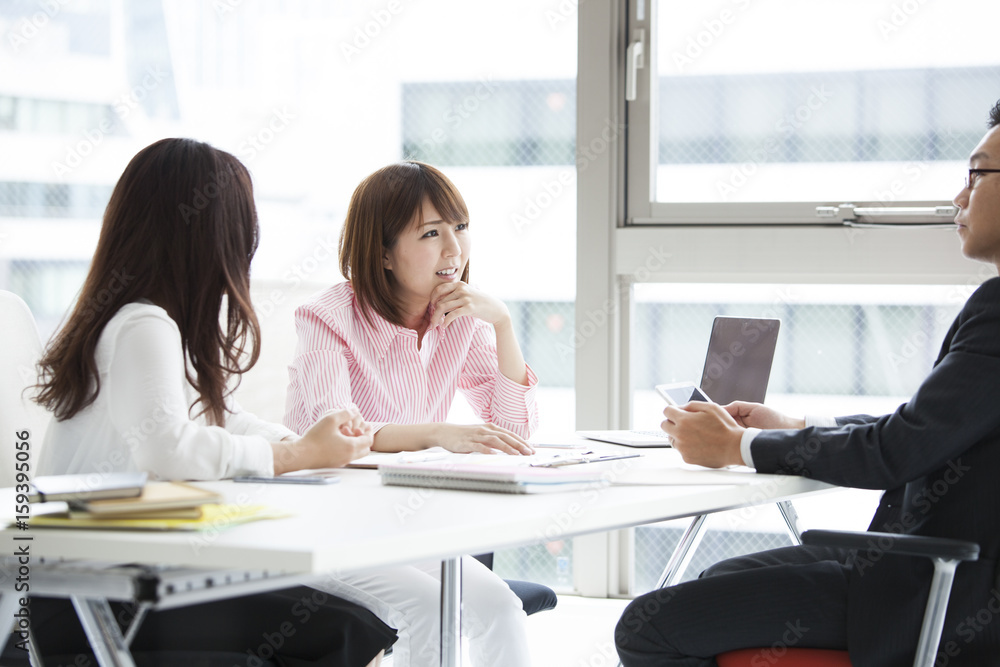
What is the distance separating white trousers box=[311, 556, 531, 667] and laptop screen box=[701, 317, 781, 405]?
2.38 ft

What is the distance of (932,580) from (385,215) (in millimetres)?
1356

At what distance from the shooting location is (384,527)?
100 centimetres

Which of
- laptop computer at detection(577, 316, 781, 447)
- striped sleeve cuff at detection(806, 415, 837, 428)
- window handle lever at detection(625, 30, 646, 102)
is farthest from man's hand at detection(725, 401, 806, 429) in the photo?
window handle lever at detection(625, 30, 646, 102)

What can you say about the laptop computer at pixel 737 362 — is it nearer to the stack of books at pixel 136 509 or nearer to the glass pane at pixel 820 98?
the glass pane at pixel 820 98

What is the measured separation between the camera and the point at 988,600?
4.31 feet

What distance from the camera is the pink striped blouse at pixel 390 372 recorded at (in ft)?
6.55

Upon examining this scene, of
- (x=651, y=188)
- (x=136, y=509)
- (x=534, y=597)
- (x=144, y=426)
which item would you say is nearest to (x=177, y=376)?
(x=144, y=426)

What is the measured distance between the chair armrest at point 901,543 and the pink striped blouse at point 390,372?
36.4 inches

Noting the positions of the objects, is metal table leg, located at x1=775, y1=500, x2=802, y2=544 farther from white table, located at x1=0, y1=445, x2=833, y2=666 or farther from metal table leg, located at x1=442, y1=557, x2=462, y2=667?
metal table leg, located at x1=442, y1=557, x2=462, y2=667

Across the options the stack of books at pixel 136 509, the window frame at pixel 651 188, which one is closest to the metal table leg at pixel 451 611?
the stack of books at pixel 136 509

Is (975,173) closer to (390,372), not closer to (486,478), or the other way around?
(486,478)

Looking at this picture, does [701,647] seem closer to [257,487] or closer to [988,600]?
[988,600]

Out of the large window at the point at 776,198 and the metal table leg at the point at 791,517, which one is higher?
the large window at the point at 776,198

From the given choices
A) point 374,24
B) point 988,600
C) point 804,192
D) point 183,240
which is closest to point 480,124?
point 374,24
